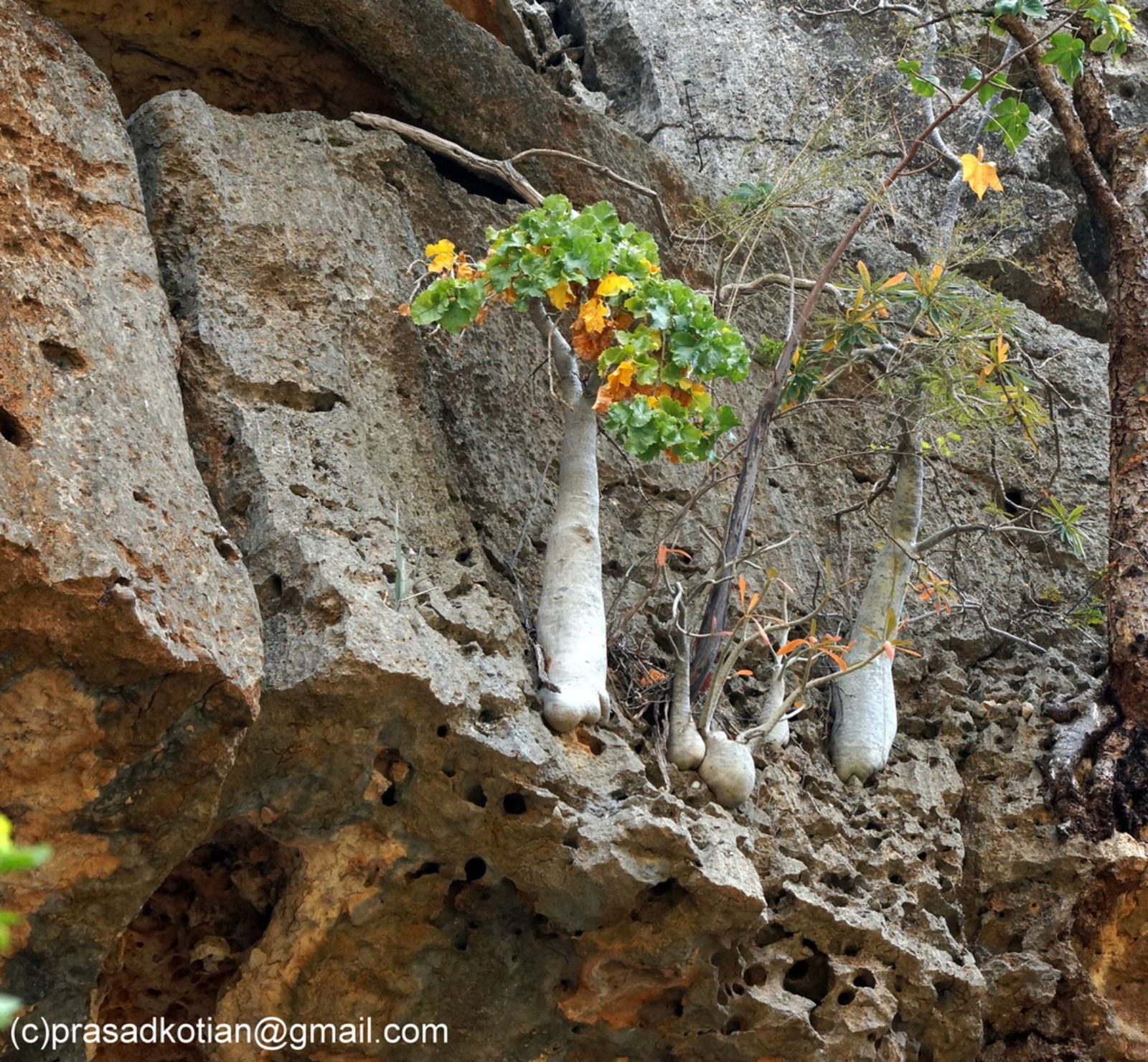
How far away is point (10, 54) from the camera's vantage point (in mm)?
4312

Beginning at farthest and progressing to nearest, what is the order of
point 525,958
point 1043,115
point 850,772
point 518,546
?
point 1043,115, point 850,772, point 518,546, point 525,958

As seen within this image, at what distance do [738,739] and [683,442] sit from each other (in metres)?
0.99

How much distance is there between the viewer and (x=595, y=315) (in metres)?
4.54

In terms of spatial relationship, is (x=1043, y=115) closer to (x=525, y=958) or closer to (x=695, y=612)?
(x=695, y=612)

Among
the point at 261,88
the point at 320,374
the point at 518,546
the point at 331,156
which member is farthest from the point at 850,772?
the point at 261,88

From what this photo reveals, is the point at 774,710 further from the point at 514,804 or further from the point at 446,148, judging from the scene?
the point at 446,148

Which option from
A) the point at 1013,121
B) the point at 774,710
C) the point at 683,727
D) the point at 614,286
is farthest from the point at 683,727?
the point at 1013,121

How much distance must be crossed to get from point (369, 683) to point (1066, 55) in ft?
11.8

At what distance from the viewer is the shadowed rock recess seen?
348 cm

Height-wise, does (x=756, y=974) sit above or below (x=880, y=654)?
below

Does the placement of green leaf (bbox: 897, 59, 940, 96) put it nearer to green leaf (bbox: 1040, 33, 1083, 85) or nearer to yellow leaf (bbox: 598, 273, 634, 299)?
green leaf (bbox: 1040, 33, 1083, 85)

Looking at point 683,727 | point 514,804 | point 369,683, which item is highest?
point 369,683

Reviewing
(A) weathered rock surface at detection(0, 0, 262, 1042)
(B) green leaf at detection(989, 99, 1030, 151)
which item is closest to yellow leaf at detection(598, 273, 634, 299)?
(A) weathered rock surface at detection(0, 0, 262, 1042)

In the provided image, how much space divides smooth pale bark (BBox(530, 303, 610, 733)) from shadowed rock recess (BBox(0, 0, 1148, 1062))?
105 mm
